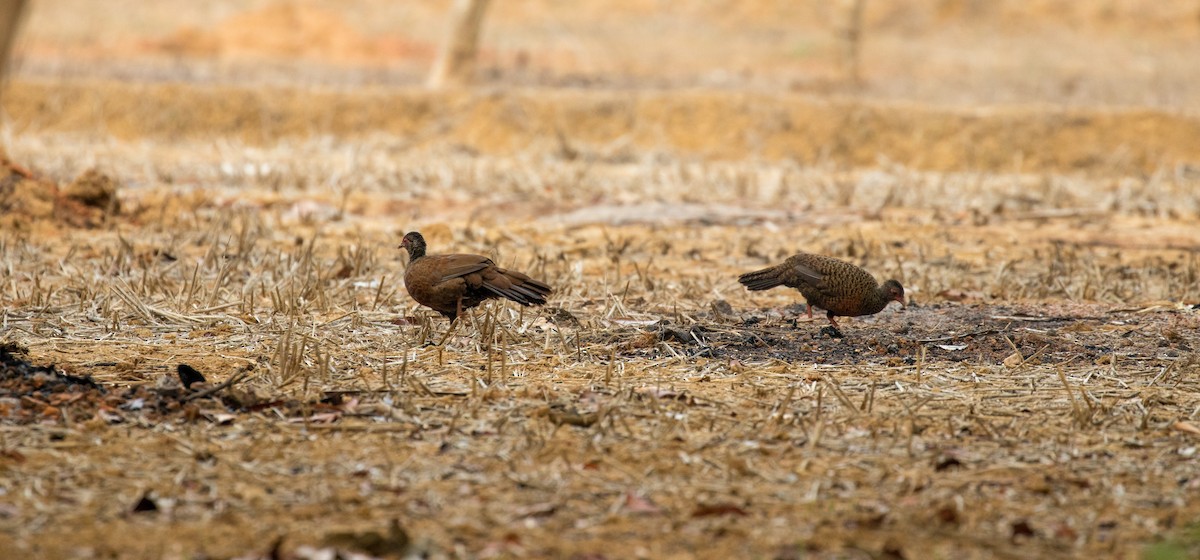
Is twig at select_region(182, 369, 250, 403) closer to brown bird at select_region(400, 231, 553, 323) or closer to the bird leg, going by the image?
the bird leg

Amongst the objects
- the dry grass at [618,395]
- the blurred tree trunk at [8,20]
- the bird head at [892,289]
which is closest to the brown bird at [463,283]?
the dry grass at [618,395]

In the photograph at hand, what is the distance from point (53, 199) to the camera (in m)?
8.76

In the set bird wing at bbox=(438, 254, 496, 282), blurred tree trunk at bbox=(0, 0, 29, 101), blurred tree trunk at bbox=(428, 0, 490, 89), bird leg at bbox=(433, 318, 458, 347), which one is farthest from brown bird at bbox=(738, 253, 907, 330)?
blurred tree trunk at bbox=(428, 0, 490, 89)

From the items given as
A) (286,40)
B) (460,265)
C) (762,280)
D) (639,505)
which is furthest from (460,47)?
(639,505)

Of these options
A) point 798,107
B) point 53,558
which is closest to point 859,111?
point 798,107

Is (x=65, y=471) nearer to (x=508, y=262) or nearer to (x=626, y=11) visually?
(x=508, y=262)

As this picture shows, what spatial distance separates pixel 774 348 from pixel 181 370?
2.24m

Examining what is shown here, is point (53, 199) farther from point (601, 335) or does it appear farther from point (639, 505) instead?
point (639, 505)

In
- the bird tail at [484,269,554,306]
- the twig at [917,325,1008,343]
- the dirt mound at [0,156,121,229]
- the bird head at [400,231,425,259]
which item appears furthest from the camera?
the dirt mound at [0,156,121,229]

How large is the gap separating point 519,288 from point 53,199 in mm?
4539

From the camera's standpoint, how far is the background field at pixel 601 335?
358 cm

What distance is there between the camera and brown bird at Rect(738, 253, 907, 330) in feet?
18.8

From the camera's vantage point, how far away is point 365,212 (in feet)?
32.2

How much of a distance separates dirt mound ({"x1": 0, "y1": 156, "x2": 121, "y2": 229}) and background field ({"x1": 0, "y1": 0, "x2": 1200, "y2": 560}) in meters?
Result: 0.03
